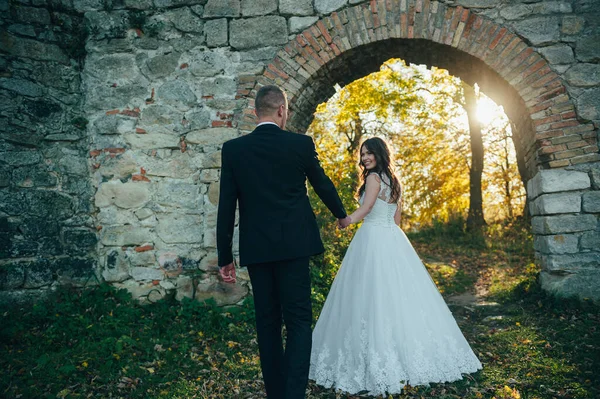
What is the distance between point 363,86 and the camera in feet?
44.2

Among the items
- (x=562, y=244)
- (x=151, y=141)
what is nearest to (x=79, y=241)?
(x=151, y=141)

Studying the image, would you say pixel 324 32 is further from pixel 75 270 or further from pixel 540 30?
pixel 75 270

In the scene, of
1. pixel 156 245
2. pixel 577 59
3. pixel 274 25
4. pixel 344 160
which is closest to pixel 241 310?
pixel 156 245

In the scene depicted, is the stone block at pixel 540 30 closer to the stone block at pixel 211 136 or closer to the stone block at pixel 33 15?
the stone block at pixel 211 136

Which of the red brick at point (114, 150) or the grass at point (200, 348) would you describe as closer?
the grass at point (200, 348)

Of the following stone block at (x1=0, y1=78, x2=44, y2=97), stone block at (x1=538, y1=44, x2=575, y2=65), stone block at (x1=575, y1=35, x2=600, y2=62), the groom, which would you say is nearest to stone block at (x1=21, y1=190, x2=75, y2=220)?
stone block at (x1=0, y1=78, x2=44, y2=97)

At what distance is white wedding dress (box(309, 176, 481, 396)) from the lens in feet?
10.3

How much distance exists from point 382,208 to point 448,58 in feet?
9.34

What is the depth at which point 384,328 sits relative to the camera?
3207 mm

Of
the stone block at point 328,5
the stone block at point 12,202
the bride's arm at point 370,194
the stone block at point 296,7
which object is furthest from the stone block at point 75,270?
the stone block at point 328,5

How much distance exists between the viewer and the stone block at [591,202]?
4770 millimetres

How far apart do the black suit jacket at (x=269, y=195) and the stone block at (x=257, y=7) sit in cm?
309

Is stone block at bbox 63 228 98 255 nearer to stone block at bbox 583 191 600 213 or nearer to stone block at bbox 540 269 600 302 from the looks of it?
stone block at bbox 540 269 600 302

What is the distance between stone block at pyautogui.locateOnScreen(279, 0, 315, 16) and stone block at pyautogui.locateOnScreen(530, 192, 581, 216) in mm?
3611
